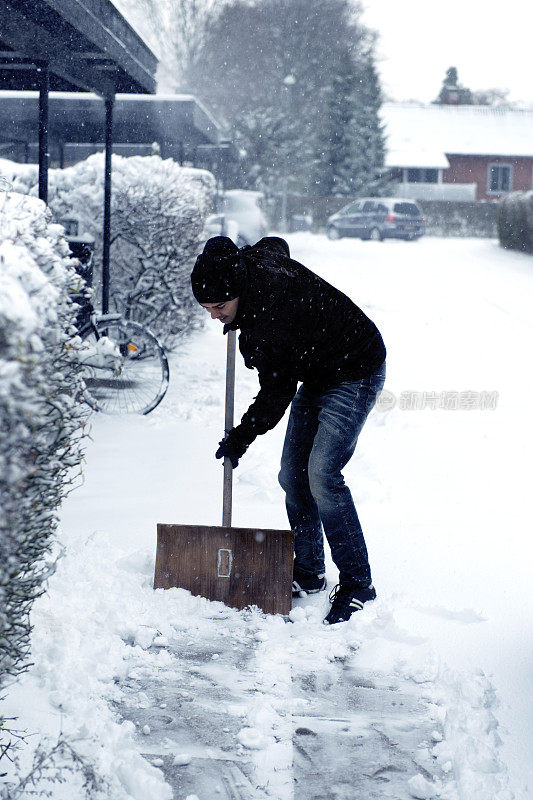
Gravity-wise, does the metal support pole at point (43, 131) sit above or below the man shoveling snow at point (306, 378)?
above

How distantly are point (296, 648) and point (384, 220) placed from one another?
2710 centimetres

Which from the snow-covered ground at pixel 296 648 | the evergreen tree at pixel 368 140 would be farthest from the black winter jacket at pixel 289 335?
the evergreen tree at pixel 368 140

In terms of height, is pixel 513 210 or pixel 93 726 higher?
pixel 513 210

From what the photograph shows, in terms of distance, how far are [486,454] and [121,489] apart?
8.71ft

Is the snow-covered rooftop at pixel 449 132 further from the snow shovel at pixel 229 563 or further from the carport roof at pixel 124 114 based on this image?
the snow shovel at pixel 229 563

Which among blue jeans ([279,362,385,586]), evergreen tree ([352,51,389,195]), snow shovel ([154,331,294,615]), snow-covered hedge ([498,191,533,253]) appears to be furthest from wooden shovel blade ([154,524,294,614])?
evergreen tree ([352,51,389,195])

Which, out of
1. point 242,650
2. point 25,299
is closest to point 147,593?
point 242,650

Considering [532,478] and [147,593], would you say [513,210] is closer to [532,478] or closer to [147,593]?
[532,478]

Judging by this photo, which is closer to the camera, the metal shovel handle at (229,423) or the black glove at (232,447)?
the black glove at (232,447)

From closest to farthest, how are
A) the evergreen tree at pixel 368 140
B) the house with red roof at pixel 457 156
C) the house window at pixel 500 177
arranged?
the evergreen tree at pixel 368 140
the house with red roof at pixel 457 156
the house window at pixel 500 177

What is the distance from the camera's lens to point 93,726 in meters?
2.84

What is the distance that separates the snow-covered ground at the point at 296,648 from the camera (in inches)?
109

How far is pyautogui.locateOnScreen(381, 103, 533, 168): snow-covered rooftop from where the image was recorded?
45.1 metres

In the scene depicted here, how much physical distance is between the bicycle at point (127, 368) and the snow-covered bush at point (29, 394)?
4.23m
